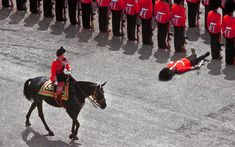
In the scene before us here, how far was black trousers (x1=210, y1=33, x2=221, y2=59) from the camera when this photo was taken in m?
21.2

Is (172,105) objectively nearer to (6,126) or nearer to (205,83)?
(205,83)

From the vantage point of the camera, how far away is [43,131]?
17.4 metres

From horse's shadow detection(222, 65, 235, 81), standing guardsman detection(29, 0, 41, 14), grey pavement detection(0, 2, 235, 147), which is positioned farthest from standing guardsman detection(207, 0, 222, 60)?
standing guardsman detection(29, 0, 41, 14)

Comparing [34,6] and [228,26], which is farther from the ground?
[228,26]

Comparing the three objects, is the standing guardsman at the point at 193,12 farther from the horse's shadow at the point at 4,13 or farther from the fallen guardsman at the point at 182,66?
the horse's shadow at the point at 4,13

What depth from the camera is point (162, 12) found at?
2177 centimetres

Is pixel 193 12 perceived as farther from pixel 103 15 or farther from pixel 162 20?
pixel 103 15

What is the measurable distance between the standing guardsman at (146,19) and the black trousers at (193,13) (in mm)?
1857

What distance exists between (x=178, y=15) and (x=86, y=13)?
3686mm

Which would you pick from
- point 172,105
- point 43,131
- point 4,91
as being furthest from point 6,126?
point 172,105

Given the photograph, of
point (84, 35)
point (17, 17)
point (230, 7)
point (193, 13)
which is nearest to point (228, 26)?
point (230, 7)

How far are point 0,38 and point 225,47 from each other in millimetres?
7485

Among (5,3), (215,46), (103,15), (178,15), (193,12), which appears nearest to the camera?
(215,46)

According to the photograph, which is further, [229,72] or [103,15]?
[103,15]
